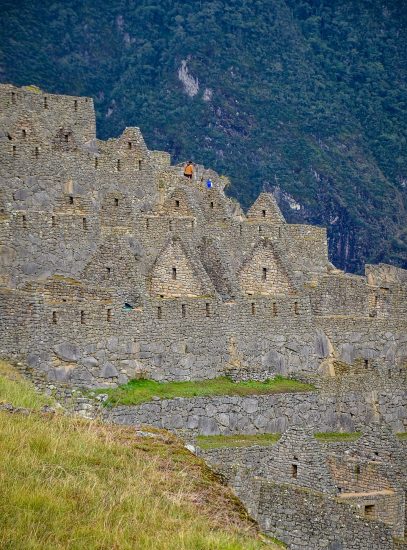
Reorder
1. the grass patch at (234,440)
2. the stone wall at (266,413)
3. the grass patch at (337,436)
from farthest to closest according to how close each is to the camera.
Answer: the grass patch at (337,436), the stone wall at (266,413), the grass patch at (234,440)

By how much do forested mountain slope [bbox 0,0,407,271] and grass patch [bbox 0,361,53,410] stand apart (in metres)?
40.6

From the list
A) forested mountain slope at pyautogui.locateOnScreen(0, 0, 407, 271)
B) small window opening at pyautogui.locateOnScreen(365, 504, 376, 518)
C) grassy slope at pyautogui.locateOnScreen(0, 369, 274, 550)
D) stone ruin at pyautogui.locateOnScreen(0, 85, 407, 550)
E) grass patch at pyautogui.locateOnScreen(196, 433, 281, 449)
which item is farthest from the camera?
forested mountain slope at pyautogui.locateOnScreen(0, 0, 407, 271)

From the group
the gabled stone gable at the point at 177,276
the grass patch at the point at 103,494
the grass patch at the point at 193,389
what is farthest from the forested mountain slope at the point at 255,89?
the grass patch at the point at 103,494

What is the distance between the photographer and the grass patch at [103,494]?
1565cm

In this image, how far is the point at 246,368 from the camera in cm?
3509

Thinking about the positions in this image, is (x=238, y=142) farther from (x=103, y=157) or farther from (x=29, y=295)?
(x=29, y=295)

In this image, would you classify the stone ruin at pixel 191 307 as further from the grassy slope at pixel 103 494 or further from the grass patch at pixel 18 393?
the grassy slope at pixel 103 494

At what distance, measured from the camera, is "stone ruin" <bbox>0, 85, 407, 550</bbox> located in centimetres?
3038

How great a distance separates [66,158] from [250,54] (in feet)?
141

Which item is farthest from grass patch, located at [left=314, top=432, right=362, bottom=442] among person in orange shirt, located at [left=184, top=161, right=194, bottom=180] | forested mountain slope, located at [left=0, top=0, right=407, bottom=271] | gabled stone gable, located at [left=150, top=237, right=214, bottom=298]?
forested mountain slope, located at [left=0, top=0, right=407, bottom=271]

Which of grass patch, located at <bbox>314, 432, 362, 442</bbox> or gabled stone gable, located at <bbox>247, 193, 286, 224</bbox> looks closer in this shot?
grass patch, located at <bbox>314, 432, 362, 442</bbox>

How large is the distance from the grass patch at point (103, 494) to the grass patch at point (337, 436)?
48.1 feet

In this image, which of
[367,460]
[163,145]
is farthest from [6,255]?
[163,145]

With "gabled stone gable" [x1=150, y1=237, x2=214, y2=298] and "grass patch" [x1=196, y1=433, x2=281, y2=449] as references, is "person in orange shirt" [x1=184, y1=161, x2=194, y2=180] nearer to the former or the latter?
"gabled stone gable" [x1=150, y1=237, x2=214, y2=298]
